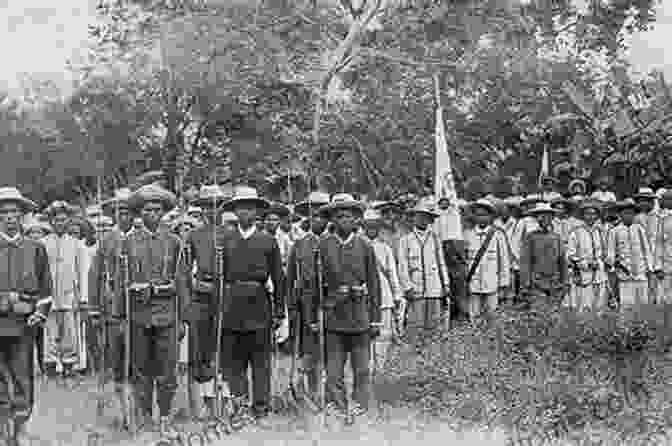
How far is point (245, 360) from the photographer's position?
26.4 feet

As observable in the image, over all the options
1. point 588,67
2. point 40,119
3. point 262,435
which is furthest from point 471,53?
point 262,435

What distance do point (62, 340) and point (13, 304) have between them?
373cm

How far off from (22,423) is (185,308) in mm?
1529

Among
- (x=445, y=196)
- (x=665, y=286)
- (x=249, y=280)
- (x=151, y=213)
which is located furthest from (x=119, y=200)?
(x=665, y=286)

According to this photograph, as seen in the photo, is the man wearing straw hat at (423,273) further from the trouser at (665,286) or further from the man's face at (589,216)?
the trouser at (665,286)

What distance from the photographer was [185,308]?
781 cm

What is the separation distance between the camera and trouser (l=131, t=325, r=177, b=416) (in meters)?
7.73

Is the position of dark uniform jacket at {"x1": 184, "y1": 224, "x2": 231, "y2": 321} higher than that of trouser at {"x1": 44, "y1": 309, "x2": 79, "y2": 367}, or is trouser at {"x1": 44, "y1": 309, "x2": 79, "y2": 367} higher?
dark uniform jacket at {"x1": 184, "y1": 224, "x2": 231, "y2": 321}

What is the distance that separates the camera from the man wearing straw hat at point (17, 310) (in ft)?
24.0

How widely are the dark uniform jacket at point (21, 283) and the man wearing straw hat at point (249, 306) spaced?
4.82 ft

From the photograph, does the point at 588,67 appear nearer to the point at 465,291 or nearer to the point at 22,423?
the point at 465,291

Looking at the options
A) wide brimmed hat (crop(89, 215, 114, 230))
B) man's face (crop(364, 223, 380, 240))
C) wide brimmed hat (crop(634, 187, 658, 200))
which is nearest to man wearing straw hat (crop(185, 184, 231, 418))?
man's face (crop(364, 223, 380, 240))

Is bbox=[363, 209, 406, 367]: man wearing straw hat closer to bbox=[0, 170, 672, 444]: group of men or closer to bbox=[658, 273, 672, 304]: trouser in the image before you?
bbox=[0, 170, 672, 444]: group of men

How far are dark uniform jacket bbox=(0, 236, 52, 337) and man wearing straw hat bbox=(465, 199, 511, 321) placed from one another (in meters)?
5.60
